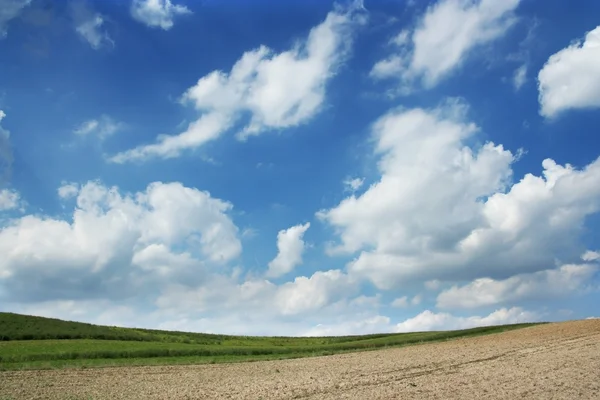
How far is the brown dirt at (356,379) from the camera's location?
2595 cm

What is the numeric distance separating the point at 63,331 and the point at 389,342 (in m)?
44.4

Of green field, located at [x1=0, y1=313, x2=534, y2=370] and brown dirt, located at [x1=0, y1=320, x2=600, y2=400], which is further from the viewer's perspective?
green field, located at [x1=0, y1=313, x2=534, y2=370]

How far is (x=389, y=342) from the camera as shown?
74.6 metres

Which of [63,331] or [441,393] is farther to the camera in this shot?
[63,331]

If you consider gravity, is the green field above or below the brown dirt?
above

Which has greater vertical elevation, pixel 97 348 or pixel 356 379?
pixel 97 348

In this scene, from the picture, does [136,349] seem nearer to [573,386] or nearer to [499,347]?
[499,347]

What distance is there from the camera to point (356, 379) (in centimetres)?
3156

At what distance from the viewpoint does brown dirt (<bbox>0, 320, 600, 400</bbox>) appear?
26.0 metres

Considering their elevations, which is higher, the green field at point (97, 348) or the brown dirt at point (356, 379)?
the green field at point (97, 348)

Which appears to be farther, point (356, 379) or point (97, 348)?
point (97, 348)

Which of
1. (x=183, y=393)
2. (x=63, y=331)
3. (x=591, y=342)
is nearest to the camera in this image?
(x=183, y=393)

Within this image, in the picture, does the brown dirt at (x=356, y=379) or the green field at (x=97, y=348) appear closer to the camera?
the brown dirt at (x=356, y=379)

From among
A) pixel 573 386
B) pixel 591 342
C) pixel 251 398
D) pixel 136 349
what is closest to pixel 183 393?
pixel 251 398
